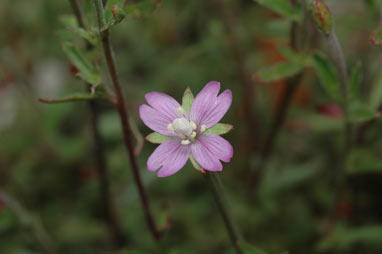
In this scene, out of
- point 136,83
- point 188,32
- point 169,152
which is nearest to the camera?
point 169,152

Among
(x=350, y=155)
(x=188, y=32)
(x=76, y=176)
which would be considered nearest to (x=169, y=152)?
(x=350, y=155)

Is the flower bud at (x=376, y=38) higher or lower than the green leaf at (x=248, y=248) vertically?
higher

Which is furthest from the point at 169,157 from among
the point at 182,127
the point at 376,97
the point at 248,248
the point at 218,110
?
the point at 376,97

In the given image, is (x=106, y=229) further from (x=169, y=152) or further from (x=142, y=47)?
(x=142, y=47)

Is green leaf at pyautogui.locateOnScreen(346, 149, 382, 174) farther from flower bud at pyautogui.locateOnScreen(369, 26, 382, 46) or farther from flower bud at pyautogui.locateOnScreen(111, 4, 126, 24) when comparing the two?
flower bud at pyautogui.locateOnScreen(111, 4, 126, 24)

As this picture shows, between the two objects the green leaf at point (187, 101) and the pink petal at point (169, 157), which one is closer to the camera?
the pink petal at point (169, 157)

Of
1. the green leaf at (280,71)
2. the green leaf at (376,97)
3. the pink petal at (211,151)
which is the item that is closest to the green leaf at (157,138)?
the pink petal at (211,151)

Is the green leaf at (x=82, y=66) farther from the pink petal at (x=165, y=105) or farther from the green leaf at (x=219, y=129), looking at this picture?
the green leaf at (x=219, y=129)
